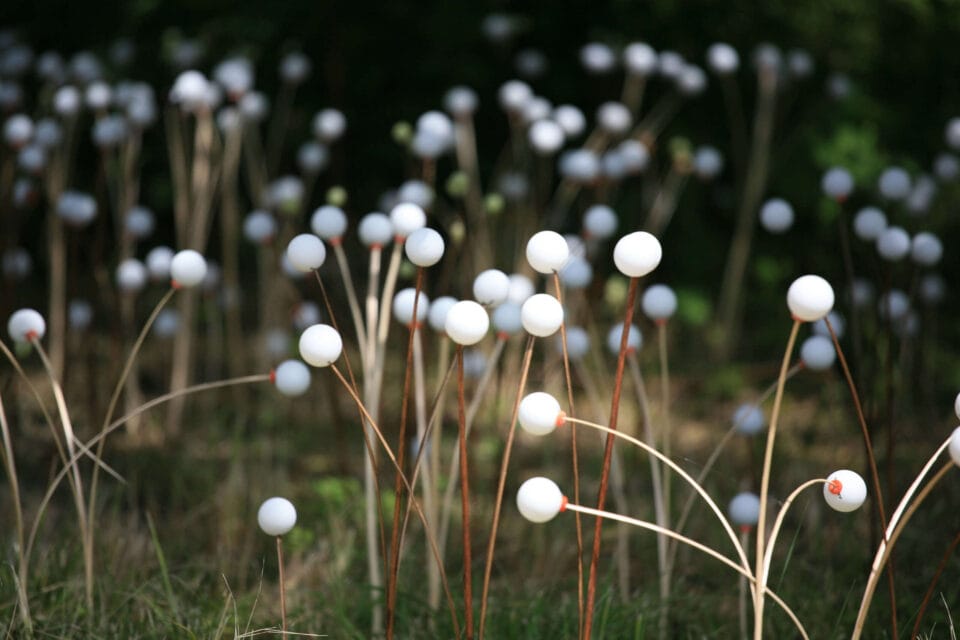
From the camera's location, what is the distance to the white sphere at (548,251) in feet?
4.47

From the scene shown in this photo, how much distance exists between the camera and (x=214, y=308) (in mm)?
3377

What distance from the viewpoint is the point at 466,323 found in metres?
1.30

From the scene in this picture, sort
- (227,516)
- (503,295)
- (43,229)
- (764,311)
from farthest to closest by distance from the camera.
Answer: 1. (43,229)
2. (764,311)
3. (227,516)
4. (503,295)

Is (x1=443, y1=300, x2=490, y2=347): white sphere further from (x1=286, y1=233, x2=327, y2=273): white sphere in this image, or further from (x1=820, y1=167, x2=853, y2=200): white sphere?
(x1=820, y1=167, x2=853, y2=200): white sphere

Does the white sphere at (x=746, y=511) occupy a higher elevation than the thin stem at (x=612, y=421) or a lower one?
lower

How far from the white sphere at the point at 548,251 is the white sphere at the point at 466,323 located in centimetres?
12

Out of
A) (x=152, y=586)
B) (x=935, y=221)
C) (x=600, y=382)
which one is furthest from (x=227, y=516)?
(x=935, y=221)

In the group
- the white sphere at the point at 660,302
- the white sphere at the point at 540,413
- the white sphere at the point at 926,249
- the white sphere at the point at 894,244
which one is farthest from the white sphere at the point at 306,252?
the white sphere at the point at 926,249

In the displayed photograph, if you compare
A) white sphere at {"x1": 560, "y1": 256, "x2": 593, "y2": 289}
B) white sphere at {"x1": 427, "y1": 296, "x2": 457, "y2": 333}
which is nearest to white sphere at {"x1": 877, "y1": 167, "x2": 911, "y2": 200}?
white sphere at {"x1": 560, "y1": 256, "x2": 593, "y2": 289}

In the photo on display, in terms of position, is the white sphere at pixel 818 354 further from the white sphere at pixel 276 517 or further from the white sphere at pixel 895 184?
the white sphere at pixel 276 517

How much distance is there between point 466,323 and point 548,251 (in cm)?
16

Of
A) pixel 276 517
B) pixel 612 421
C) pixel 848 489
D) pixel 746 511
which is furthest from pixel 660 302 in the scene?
pixel 276 517

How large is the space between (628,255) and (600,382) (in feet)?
6.73

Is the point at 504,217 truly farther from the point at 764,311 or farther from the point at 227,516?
the point at 227,516
